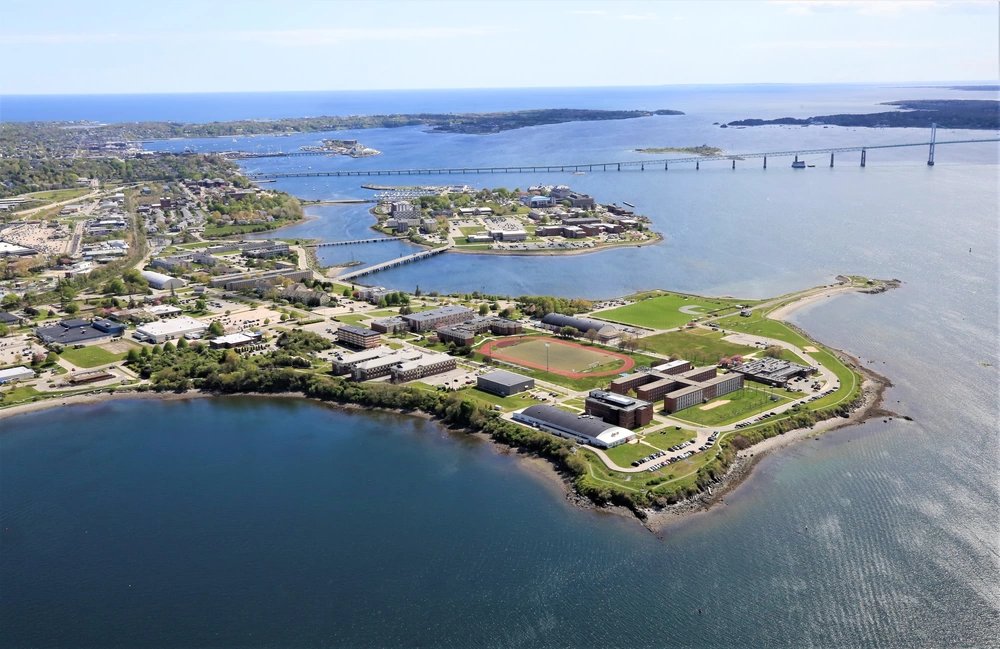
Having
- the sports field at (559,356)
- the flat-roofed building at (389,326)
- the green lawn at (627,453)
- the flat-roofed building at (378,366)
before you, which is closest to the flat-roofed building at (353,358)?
the flat-roofed building at (378,366)

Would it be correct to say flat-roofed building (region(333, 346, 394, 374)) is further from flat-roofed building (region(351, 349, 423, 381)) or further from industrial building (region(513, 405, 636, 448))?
industrial building (region(513, 405, 636, 448))

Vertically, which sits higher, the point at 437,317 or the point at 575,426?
the point at 437,317

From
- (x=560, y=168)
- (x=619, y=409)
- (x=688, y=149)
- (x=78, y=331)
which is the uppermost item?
(x=688, y=149)

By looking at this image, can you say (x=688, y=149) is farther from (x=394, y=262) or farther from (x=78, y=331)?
(x=78, y=331)

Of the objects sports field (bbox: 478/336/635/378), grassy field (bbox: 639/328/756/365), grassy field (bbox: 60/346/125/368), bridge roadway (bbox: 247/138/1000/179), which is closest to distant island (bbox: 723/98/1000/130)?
bridge roadway (bbox: 247/138/1000/179)

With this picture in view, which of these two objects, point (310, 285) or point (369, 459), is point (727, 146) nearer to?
point (310, 285)

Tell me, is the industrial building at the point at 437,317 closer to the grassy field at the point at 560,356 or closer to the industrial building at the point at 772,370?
the grassy field at the point at 560,356

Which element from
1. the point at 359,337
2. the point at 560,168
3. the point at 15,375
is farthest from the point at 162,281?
the point at 560,168
